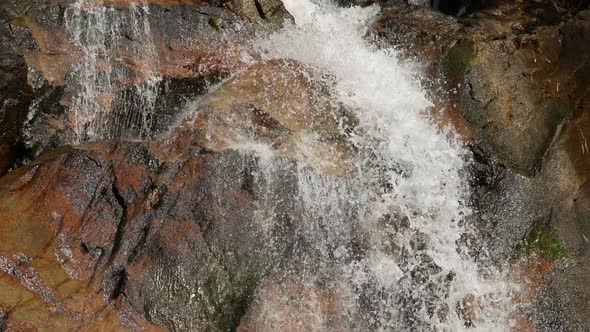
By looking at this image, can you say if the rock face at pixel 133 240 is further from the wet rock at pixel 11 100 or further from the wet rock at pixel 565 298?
the wet rock at pixel 565 298

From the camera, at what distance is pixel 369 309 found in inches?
180

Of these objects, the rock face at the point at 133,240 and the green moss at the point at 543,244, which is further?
the green moss at the point at 543,244

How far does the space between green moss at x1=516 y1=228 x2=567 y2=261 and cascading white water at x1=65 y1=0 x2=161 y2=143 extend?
12.2 feet

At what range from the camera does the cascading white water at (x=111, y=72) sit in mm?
5137

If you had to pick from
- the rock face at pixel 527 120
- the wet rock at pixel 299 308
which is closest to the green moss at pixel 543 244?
the rock face at pixel 527 120

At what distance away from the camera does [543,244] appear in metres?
5.09

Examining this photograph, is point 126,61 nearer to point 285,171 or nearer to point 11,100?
point 11,100

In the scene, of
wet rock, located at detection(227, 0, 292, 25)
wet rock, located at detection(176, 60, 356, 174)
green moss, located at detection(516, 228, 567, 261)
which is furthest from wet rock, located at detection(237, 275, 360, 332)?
wet rock, located at detection(227, 0, 292, 25)

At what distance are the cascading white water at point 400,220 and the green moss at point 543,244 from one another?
1.21 ft

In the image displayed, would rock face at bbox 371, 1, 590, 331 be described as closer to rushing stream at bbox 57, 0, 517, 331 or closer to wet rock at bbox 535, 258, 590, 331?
wet rock at bbox 535, 258, 590, 331

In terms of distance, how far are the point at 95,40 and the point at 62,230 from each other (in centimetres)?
202

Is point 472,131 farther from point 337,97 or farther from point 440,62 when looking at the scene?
point 337,97

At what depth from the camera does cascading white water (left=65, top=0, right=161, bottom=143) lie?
5137 mm

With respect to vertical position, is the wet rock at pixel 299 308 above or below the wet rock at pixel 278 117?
below
